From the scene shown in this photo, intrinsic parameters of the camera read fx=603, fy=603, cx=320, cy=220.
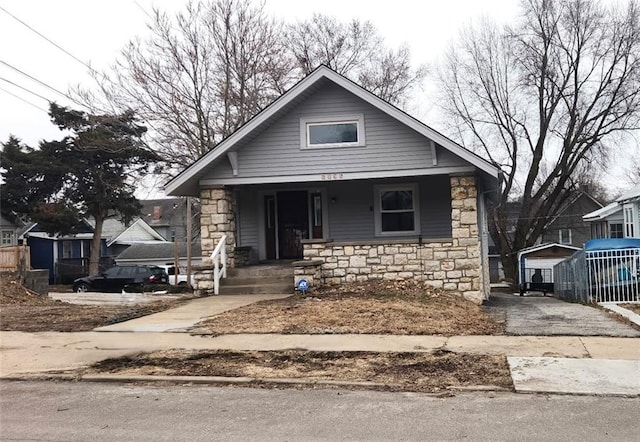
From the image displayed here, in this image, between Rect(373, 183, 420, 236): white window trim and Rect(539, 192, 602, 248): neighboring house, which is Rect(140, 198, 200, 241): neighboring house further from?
Rect(373, 183, 420, 236): white window trim

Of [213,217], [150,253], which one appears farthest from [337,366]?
[150,253]

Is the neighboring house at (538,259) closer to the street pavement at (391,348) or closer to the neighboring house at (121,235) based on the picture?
the street pavement at (391,348)

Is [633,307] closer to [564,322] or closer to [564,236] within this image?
[564,322]

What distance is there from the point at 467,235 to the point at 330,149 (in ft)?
13.8

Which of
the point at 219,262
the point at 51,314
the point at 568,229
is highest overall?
the point at 568,229

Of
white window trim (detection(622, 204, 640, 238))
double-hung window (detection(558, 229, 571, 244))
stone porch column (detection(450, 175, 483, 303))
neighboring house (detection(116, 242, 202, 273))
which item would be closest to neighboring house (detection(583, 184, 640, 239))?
white window trim (detection(622, 204, 640, 238))

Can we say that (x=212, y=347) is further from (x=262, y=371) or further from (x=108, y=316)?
(x=108, y=316)

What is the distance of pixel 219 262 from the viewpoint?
15969mm

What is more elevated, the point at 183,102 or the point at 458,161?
the point at 183,102

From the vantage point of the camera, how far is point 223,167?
16.3m

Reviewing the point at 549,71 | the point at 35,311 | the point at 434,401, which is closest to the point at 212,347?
the point at 434,401

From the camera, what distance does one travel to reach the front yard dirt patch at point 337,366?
6.84 meters

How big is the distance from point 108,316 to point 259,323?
12.0 ft

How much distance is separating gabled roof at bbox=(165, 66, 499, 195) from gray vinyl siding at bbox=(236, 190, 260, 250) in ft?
8.06
